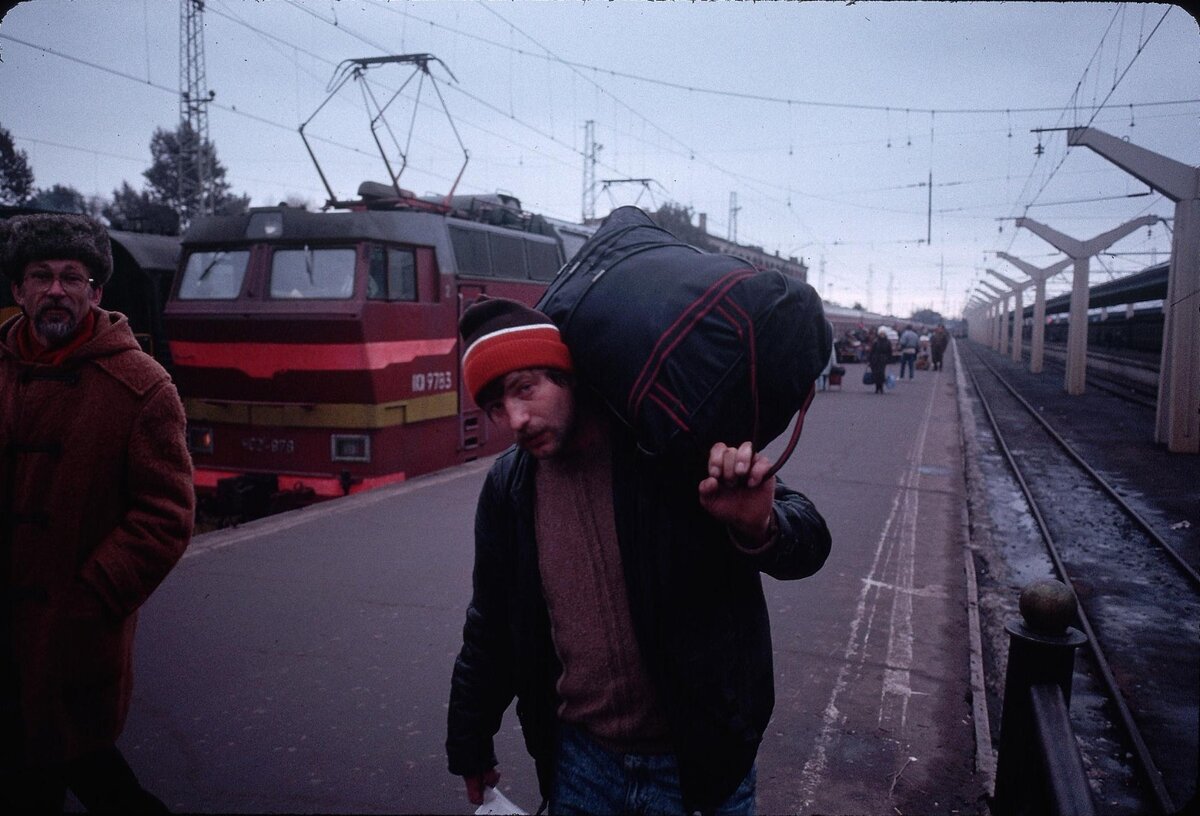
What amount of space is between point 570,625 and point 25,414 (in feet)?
5.22

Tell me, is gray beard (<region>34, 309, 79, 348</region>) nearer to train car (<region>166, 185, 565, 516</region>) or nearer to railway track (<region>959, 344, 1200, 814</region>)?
railway track (<region>959, 344, 1200, 814</region>)

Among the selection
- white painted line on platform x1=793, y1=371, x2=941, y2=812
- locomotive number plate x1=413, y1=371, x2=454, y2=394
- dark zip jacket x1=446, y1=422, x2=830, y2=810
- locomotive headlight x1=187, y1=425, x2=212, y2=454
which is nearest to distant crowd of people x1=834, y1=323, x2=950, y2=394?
white painted line on platform x1=793, y1=371, x2=941, y2=812

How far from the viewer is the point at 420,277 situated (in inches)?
344

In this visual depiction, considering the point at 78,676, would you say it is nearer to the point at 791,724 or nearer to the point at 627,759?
the point at 627,759

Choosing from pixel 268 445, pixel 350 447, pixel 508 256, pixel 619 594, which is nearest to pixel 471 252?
pixel 508 256

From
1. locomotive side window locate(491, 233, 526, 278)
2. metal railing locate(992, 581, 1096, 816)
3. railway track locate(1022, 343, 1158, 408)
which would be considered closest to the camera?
metal railing locate(992, 581, 1096, 816)

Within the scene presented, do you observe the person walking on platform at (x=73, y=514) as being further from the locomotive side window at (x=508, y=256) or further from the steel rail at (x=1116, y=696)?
the locomotive side window at (x=508, y=256)

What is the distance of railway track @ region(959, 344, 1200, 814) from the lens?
12.0 ft

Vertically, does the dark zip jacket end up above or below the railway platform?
above

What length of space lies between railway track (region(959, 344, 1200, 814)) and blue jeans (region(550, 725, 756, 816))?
92cm

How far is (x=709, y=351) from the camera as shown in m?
1.46

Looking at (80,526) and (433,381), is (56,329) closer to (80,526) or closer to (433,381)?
(80,526)

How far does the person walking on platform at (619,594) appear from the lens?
1.68 meters

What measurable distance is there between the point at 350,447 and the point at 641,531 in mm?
6760
